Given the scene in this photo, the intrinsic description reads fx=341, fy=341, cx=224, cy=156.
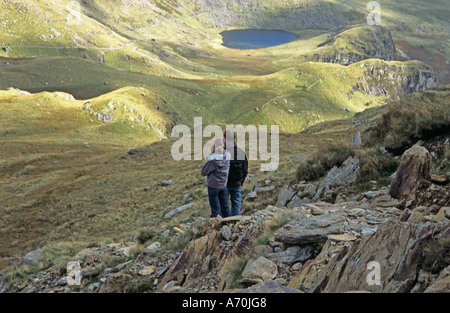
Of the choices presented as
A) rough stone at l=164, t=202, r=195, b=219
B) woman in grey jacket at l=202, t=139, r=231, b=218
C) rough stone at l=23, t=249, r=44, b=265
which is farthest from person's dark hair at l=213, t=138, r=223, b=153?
rough stone at l=164, t=202, r=195, b=219

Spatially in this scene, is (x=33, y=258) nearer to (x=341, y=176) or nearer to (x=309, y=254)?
(x=309, y=254)

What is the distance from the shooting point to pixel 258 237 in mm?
9016

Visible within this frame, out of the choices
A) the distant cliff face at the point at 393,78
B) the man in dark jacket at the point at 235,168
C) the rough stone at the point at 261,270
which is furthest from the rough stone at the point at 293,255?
the distant cliff face at the point at 393,78

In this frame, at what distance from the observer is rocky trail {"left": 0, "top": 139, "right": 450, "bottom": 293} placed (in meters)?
5.72

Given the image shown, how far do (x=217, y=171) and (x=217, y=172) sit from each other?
0.13 feet

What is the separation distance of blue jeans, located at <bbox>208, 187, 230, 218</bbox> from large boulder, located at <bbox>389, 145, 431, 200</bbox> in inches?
213

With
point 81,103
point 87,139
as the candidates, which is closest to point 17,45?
point 81,103

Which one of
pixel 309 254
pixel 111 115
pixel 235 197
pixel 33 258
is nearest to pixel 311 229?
pixel 309 254

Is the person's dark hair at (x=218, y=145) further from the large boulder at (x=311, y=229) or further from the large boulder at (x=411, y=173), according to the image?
the large boulder at (x=411, y=173)

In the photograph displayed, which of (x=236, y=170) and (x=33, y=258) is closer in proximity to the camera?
(x=236, y=170)

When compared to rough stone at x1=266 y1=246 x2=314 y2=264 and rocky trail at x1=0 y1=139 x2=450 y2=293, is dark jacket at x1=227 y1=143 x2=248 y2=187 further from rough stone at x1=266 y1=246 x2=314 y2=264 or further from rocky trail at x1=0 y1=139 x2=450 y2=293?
rough stone at x1=266 y1=246 x2=314 y2=264

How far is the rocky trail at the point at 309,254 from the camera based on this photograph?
5719 mm

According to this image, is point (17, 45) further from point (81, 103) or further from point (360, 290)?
point (360, 290)

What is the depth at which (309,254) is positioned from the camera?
7.68 metres
